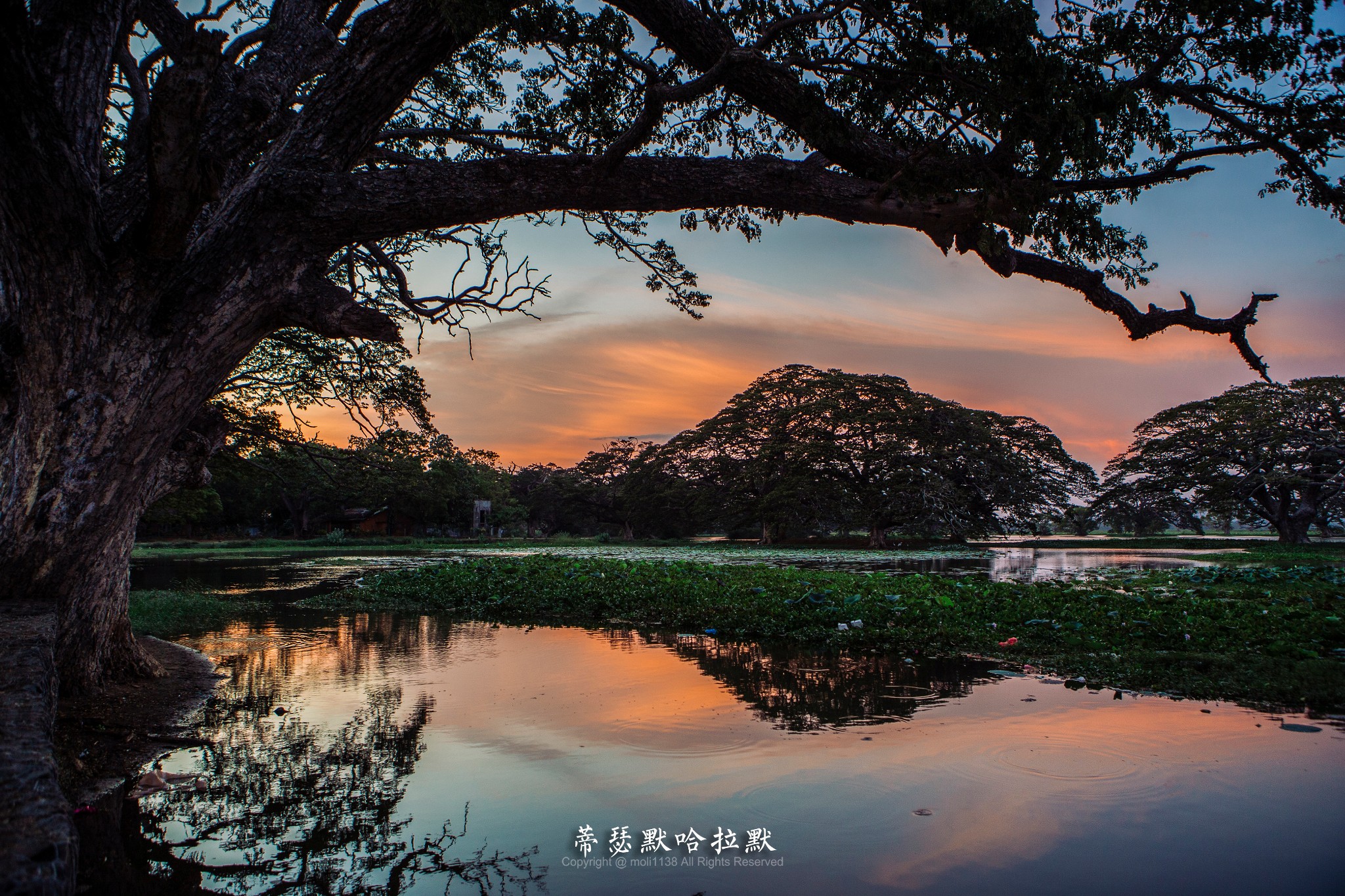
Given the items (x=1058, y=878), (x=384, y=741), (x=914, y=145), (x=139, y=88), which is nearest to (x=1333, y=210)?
(x=914, y=145)

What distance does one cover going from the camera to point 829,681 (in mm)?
6340

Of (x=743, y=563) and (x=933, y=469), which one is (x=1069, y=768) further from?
(x=933, y=469)

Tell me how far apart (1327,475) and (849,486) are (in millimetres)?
18728

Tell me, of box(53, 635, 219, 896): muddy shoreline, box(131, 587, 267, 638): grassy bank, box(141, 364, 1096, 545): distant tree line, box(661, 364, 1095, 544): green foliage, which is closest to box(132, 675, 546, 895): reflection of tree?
box(53, 635, 219, 896): muddy shoreline

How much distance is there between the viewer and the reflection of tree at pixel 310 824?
2889mm

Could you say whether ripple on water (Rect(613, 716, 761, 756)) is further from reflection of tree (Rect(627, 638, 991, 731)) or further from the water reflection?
the water reflection

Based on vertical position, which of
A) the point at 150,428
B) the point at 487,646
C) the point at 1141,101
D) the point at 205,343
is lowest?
the point at 487,646

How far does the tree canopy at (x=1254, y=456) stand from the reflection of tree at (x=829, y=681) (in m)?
28.6

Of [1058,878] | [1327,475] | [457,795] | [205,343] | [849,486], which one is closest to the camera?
[1058,878]

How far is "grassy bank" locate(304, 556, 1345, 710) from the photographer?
6219 millimetres

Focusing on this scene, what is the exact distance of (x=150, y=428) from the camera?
4688 millimetres

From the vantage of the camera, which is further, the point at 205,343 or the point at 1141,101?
the point at 1141,101

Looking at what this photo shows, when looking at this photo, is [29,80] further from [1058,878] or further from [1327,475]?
[1327,475]

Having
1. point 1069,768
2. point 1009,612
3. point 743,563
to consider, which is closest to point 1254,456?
point 743,563
